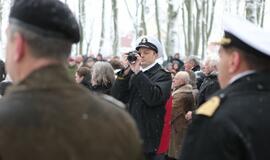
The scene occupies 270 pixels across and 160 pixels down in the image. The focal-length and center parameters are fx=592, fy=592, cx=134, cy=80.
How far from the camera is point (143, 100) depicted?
657 cm

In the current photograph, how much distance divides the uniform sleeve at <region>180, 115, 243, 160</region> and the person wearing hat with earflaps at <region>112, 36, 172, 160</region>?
11.2ft

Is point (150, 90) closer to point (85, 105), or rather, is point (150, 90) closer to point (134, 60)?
point (134, 60)

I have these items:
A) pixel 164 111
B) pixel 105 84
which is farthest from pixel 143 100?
pixel 105 84

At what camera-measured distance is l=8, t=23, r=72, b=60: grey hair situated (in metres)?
2.42

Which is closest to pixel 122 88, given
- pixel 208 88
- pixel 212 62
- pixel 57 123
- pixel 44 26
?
pixel 208 88

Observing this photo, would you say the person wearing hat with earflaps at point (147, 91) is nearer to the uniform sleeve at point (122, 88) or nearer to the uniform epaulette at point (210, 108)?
the uniform sleeve at point (122, 88)

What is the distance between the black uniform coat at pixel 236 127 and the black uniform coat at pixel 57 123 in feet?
1.77

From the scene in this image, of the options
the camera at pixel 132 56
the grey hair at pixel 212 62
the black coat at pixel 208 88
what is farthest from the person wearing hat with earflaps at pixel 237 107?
the grey hair at pixel 212 62

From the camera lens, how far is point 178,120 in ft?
28.0

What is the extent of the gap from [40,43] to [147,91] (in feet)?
13.4

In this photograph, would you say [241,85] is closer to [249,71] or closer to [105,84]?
[249,71]

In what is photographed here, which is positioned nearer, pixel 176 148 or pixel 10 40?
pixel 10 40

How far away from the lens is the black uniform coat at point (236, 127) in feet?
9.46

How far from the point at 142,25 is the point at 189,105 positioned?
98.1 ft
